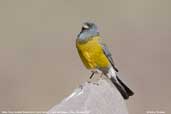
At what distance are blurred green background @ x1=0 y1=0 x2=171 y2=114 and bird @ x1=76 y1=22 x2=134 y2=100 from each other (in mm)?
1659

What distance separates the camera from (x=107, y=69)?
869 cm

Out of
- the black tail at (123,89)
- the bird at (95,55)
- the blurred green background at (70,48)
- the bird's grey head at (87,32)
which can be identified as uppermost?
the bird's grey head at (87,32)

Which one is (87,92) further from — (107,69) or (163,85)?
(163,85)

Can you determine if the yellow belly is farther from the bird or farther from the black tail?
the black tail

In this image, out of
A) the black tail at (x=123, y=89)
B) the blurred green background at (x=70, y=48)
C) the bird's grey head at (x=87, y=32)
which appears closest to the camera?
the black tail at (x=123, y=89)

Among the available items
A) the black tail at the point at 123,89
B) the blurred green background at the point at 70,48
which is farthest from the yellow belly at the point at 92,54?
the blurred green background at the point at 70,48

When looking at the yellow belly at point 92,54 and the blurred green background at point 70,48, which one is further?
the blurred green background at point 70,48

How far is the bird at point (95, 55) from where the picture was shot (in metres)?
8.50

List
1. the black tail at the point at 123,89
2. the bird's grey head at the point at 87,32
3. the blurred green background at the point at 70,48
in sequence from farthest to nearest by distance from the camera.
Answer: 1. the blurred green background at the point at 70,48
2. the bird's grey head at the point at 87,32
3. the black tail at the point at 123,89

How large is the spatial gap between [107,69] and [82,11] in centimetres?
542

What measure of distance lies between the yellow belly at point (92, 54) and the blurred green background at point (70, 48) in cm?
175

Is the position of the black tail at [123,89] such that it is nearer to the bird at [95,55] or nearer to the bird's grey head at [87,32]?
the bird at [95,55]

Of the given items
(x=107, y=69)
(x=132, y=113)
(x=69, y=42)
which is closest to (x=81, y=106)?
(x=107, y=69)

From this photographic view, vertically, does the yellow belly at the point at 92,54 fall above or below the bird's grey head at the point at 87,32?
below
